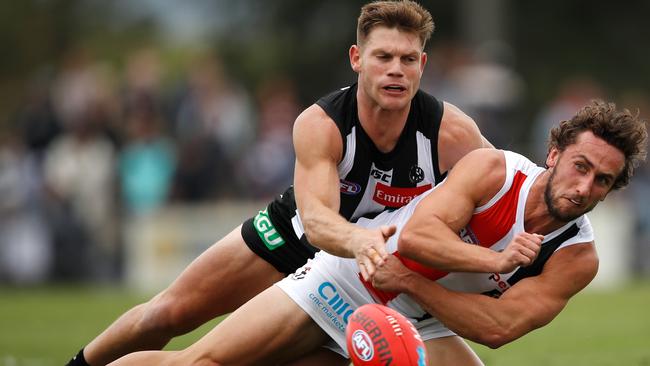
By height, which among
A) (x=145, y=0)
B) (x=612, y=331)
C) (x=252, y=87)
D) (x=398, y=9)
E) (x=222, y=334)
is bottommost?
(x=612, y=331)

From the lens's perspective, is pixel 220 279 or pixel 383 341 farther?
pixel 220 279

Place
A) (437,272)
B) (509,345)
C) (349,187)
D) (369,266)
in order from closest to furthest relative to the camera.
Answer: (369,266)
(437,272)
(349,187)
(509,345)

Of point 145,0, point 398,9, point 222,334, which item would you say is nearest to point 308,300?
point 222,334

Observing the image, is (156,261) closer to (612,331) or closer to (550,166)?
(612,331)

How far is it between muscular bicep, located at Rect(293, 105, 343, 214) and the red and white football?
3.07 feet

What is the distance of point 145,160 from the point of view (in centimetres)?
1730

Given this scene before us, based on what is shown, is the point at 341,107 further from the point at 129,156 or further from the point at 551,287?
the point at 129,156

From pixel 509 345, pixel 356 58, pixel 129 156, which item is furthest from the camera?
pixel 129 156

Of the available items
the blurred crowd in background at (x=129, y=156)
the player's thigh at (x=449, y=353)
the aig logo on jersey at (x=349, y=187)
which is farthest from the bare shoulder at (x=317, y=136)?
the blurred crowd in background at (x=129, y=156)

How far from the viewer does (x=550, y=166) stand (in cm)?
646

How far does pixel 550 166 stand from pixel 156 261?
11721 mm

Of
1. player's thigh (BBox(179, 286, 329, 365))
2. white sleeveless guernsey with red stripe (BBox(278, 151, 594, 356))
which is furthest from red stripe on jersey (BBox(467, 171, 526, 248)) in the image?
player's thigh (BBox(179, 286, 329, 365))

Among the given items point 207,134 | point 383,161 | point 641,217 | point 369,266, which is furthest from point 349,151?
point 641,217

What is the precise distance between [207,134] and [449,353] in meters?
11.0
